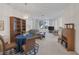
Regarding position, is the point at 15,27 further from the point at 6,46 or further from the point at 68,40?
the point at 68,40

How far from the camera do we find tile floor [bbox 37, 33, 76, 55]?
3046 mm

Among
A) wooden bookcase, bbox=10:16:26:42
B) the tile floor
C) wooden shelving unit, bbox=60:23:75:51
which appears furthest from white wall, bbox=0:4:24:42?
wooden shelving unit, bbox=60:23:75:51

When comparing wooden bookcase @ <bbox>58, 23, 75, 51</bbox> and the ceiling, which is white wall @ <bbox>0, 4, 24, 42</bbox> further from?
wooden bookcase @ <bbox>58, 23, 75, 51</bbox>

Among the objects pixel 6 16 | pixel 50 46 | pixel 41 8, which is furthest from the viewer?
pixel 50 46

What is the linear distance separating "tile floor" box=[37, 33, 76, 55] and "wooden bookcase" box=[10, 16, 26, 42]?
0.57 m

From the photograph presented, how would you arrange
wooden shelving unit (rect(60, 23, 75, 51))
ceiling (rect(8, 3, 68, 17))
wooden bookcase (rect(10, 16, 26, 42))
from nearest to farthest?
1. ceiling (rect(8, 3, 68, 17))
2. wooden bookcase (rect(10, 16, 26, 42))
3. wooden shelving unit (rect(60, 23, 75, 51))

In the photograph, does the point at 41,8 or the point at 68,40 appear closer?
the point at 41,8

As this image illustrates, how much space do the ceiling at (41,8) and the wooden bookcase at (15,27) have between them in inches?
10.9

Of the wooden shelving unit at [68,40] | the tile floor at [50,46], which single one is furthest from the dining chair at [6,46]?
the wooden shelving unit at [68,40]

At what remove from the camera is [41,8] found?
2.99 metres

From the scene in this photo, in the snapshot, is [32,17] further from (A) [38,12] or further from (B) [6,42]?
(B) [6,42]

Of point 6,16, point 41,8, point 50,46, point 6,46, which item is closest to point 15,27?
point 6,16

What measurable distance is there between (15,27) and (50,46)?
104cm

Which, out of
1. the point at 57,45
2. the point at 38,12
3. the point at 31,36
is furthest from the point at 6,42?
the point at 57,45
